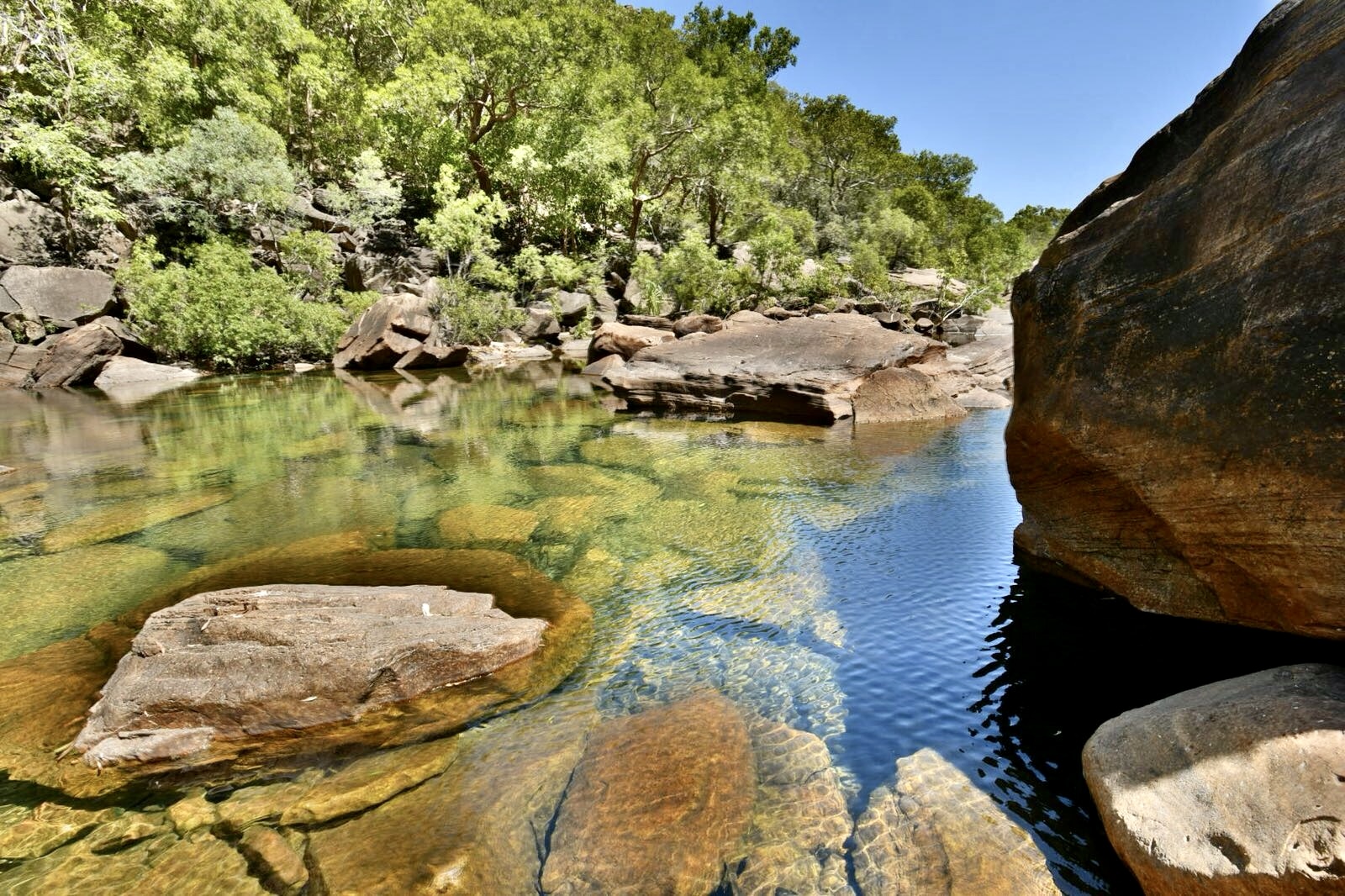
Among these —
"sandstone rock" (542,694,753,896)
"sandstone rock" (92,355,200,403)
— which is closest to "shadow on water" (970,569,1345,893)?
"sandstone rock" (542,694,753,896)

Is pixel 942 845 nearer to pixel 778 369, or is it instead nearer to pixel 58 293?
pixel 778 369

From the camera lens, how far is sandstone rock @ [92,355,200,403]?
27.6 meters

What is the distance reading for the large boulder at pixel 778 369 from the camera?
668 inches

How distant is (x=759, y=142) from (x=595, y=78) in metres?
11.2

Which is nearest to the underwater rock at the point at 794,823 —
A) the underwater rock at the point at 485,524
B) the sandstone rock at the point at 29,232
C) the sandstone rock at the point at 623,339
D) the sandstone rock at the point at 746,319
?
the underwater rock at the point at 485,524

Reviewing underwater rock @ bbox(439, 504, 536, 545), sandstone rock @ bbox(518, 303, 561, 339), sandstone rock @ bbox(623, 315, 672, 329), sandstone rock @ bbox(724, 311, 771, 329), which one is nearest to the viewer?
underwater rock @ bbox(439, 504, 536, 545)

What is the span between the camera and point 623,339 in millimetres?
27109

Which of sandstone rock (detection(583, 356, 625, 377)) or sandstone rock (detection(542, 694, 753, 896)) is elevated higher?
sandstone rock (detection(583, 356, 625, 377))

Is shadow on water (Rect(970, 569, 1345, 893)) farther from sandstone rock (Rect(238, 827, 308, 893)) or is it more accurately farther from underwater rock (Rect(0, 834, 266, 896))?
underwater rock (Rect(0, 834, 266, 896))

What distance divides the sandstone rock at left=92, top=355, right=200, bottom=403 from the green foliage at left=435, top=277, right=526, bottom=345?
12030 mm

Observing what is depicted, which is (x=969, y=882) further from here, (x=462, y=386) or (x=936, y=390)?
(x=462, y=386)

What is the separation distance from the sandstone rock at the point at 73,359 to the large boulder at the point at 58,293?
1433mm

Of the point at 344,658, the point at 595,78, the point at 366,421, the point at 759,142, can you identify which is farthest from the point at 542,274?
the point at 344,658

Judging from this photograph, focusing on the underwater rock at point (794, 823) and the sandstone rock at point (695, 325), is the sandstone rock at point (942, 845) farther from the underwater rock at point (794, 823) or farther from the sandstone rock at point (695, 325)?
the sandstone rock at point (695, 325)
